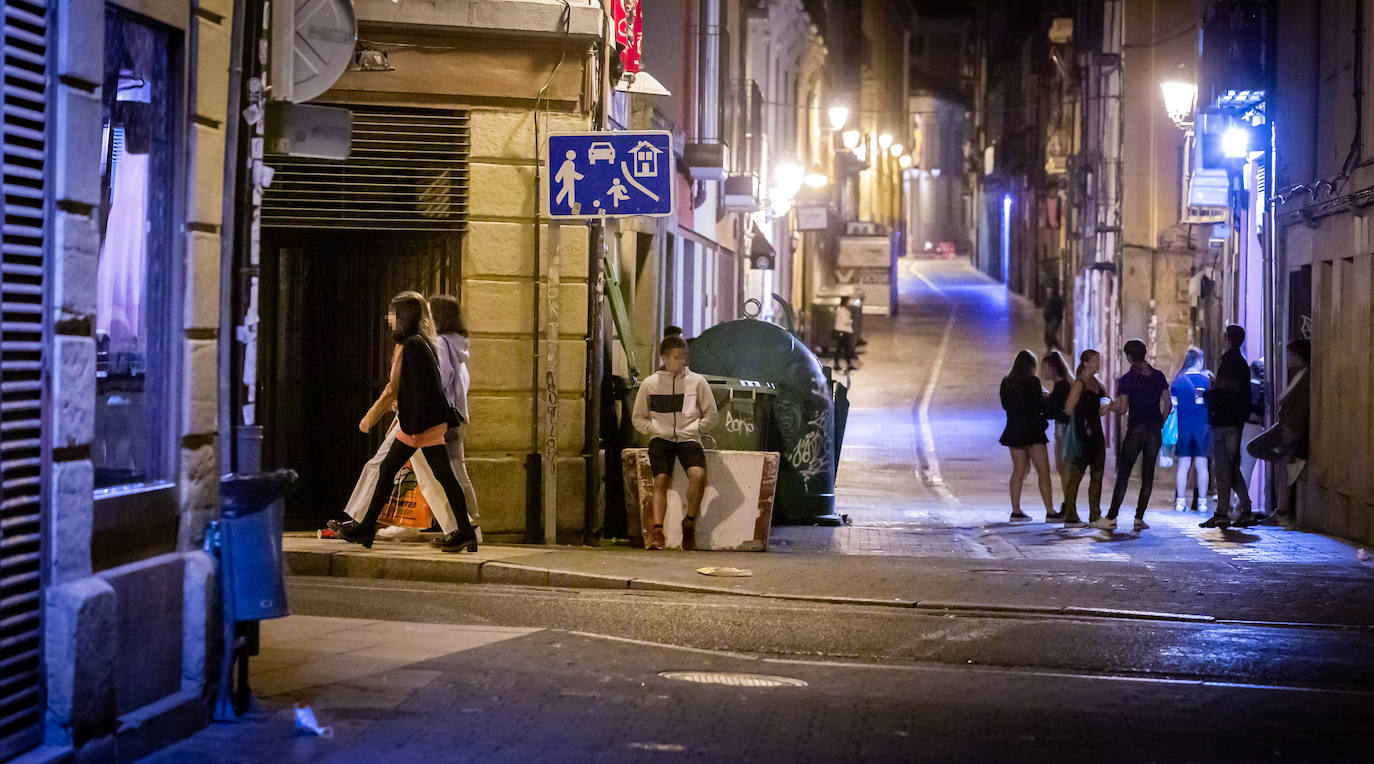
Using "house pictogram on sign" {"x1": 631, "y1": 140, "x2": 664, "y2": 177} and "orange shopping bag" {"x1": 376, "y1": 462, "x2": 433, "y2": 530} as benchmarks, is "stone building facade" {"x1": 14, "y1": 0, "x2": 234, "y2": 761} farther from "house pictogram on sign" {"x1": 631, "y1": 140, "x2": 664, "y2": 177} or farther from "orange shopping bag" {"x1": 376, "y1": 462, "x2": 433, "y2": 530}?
"orange shopping bag" {"x1": 376, "y1": 462, "x2": 433, "y2": 530}

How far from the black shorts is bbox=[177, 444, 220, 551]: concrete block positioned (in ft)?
18.3

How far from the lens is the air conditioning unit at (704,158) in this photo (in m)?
20.6

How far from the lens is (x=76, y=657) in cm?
556

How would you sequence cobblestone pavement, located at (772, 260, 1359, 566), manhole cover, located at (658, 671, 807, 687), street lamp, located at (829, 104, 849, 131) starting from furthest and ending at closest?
1. street lamp, located at (829, 104, 849, 131)
2. cobblestone pavement, located at (772, 260, 1359, 566)
3. manhole cover, located at (658, 671, 807, 687)

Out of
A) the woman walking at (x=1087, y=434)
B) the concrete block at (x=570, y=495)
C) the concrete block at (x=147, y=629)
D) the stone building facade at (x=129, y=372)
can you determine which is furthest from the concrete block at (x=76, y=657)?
the woman walking at (x=1087, y=434)

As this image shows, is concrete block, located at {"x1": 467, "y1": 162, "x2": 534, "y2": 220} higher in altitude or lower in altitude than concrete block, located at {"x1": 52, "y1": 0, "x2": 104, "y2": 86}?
higher

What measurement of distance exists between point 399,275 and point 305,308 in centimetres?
81

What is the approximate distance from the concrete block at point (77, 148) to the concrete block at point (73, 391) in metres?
0.50

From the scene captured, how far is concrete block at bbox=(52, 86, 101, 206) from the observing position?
554 centimetres

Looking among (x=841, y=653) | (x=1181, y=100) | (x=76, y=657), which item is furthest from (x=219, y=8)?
(x=1181, y=100)

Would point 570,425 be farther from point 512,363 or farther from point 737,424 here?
point 737,424

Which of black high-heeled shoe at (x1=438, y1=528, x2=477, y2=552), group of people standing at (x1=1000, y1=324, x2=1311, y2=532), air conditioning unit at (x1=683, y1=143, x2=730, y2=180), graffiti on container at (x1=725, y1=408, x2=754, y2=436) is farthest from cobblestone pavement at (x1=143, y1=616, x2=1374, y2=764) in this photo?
air conditioning unit at (x1=683, y1=143, x2=730, y2=180)

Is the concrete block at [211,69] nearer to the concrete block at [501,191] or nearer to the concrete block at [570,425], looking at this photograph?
the concrete block at [501,191]

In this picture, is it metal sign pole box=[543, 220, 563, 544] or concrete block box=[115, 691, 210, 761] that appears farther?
metal sign pole box=[543, 220, 563, 544]
